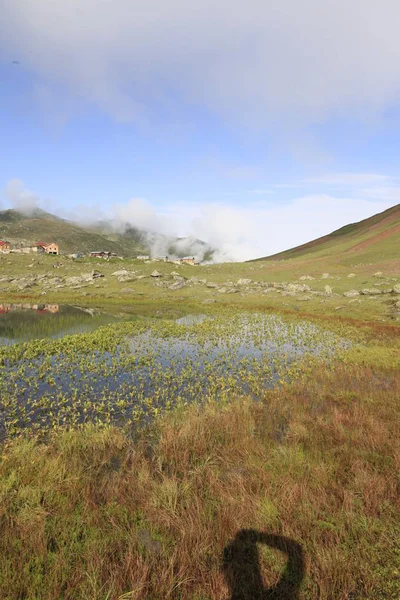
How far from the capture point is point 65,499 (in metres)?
6.80

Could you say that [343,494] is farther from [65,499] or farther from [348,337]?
[348,337]

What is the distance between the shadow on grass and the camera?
15.8 ft

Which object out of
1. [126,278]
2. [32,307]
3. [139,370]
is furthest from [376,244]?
[139,370]

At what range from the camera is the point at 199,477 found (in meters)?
7.66

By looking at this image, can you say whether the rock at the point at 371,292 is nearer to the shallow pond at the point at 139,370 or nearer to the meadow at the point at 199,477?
the shallow pond at the point at 139,370

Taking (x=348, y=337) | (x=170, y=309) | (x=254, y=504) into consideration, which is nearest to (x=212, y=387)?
(x=254, y=504)

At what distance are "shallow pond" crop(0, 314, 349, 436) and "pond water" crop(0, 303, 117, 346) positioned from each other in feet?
13.8

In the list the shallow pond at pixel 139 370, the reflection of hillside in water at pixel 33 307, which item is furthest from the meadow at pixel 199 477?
the reflection of hillside in water at pixel 33 307

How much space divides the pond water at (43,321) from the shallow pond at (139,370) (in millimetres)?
4215

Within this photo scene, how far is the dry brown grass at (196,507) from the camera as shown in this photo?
15.9 feet

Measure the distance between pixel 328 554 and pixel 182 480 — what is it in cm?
378

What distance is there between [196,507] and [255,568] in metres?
1.76

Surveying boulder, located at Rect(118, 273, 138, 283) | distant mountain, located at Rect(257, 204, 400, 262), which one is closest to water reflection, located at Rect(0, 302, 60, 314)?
boulder, located at Rect(118, 273, 138, 283)

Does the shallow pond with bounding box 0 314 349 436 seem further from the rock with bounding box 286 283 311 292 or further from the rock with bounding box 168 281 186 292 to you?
the rock with bounding box 168 281 186 292
